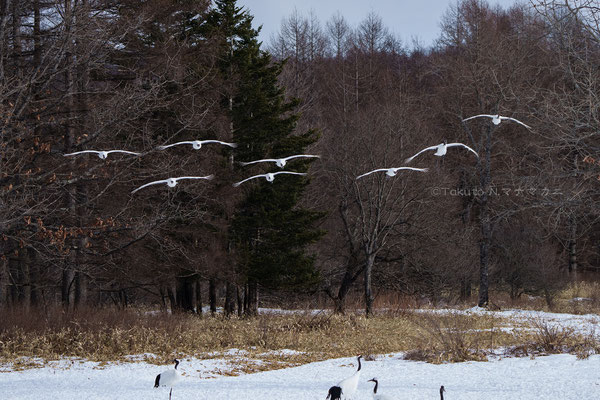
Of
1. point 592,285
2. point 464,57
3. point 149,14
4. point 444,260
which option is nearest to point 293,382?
point 149,14

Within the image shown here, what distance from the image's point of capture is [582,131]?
606 inches

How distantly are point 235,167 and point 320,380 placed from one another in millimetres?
12270

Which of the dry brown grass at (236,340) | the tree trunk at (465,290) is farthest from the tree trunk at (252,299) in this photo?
the tree trunk at (465,290)

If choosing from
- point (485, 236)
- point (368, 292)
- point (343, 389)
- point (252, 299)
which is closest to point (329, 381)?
point (343, 389)

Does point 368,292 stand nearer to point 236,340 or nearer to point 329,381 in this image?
point 236,340

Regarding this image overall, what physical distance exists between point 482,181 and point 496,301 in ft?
17.1

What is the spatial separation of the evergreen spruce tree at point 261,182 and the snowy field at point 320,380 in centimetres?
942

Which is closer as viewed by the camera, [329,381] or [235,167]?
[329,381]

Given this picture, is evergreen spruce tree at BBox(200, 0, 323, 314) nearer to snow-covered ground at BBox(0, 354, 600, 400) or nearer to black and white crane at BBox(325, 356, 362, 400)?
snow-covered ground at BBox(0, 354, 600, 400)

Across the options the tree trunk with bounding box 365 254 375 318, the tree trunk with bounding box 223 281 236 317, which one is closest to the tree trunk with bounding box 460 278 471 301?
the tree trunk with bounding box 365 254 375 318

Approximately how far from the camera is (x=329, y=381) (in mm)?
9242

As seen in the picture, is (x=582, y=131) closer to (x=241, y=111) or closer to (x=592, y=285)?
(x=241, y=111)

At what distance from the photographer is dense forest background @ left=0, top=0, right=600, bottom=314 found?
14438 mm

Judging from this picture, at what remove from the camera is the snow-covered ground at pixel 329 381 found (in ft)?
26.5
